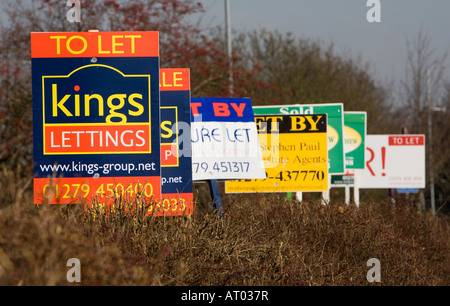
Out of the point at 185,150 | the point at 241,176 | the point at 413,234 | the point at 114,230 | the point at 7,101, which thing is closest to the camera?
the point at 114,230

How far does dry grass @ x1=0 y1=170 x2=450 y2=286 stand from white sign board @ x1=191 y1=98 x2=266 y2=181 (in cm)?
50

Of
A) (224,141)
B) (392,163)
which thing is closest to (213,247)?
(224,141)

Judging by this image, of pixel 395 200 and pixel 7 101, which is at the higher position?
pixel 7 101

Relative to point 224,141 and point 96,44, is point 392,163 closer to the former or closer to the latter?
point 224,141

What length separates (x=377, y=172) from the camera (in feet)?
91.5

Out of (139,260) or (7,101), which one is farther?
(7,101)

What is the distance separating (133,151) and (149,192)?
43 cm

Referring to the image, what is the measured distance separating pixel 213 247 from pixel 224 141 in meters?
4.22

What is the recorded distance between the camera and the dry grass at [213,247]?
5086mm

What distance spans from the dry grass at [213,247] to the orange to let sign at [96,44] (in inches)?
61.0

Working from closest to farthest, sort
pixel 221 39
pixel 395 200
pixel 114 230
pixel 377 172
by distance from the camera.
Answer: pixel 114 230 → pixel 395 200 → pixel 377 172 → pixel 221 39

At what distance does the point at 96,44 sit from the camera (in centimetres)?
816

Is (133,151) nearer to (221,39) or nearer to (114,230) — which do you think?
(114,230)

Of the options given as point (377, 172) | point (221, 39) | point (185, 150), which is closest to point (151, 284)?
point (185, 150)
